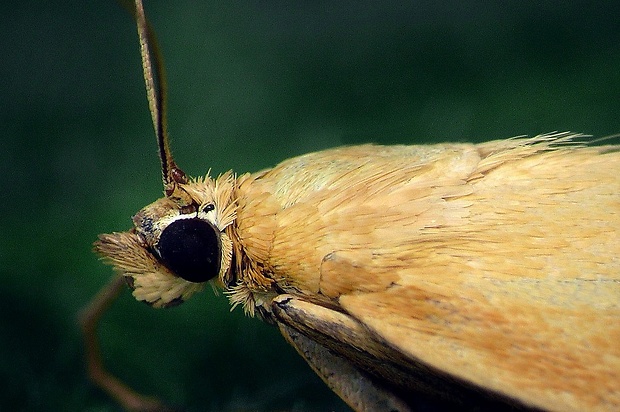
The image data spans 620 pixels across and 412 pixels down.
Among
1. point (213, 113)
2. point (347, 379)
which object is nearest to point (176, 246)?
point (347, 379)

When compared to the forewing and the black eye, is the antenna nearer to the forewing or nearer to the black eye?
the black eye

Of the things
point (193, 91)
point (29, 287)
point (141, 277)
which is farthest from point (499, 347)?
point (193, 91)

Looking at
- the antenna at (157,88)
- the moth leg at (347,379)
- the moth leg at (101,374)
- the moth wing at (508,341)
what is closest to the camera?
the moth wing at (508,341)

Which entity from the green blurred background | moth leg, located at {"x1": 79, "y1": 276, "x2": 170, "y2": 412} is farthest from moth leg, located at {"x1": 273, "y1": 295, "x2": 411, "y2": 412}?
moth leg, located at {"x1": 79, "y1": 276, "x2": 170, "y2": 412}

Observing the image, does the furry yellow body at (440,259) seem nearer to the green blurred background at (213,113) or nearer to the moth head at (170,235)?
the moth head at (170,235)

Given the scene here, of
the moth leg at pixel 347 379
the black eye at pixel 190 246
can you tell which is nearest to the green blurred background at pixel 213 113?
the moth leg at pixel 347 379

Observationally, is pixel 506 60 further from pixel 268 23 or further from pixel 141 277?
pixel 141 277
